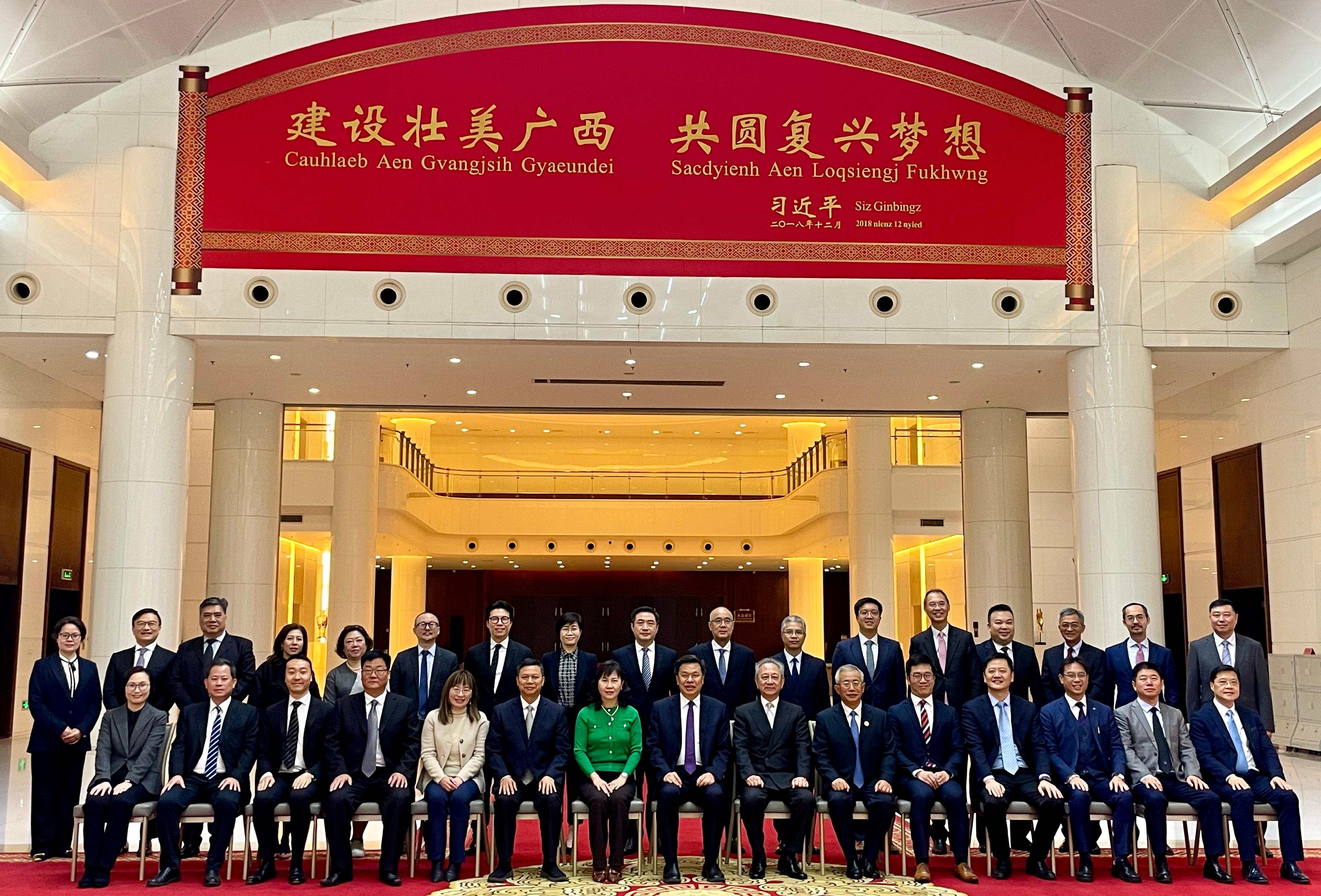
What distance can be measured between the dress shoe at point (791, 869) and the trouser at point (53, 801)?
3956 millimetres

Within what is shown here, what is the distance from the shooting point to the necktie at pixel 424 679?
Answer: 24.9 ft

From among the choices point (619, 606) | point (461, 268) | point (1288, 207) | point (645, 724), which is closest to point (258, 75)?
point (461, 268)

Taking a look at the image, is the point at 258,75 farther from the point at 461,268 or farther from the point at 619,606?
the point at 619,606

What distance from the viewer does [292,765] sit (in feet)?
22.2

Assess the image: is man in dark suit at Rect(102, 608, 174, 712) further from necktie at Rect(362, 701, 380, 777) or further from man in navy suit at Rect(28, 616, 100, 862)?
necktie at Rect(362, 701, 380, 777)

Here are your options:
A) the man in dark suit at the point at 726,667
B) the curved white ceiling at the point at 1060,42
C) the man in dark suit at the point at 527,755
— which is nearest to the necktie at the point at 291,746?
the man in dark suit at the point at 527,755

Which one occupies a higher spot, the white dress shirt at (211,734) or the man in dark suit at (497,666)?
the man in dark suit at (497,666)

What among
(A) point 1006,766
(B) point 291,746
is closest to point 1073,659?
(A) point 1006,766

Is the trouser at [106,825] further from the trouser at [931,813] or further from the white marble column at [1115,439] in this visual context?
the white marble column at [1115,439]

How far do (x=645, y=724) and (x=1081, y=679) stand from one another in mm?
2521

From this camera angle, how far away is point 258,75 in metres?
11.9

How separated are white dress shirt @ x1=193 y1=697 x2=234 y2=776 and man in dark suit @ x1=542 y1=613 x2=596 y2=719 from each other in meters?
1.81

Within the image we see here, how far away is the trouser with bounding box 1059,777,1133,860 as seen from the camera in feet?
21.6

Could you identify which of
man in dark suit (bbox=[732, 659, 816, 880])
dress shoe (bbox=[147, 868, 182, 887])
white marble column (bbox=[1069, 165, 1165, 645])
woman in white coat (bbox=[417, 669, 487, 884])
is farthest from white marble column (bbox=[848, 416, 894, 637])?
dress shoe (bbox=[147, 868, 182, 887])
